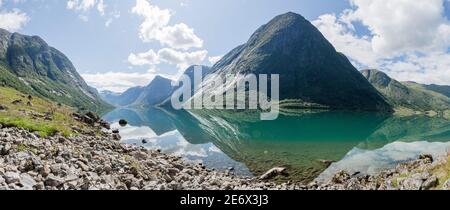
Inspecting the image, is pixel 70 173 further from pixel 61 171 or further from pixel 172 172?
pixel 172 172

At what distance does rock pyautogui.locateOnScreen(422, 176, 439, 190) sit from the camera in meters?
18.0

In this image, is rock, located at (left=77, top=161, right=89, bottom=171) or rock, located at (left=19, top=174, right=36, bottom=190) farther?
rock, located at (left=77, top=161, right=89, bottom=171)

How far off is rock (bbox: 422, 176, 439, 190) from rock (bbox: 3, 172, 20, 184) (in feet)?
63.6

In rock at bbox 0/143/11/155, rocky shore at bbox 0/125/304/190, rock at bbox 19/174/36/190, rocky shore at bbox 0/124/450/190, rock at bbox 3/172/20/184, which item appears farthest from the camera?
rock at bbox 0/143/11/155

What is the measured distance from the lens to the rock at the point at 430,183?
17953 millimetres

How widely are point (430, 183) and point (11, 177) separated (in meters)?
19.8

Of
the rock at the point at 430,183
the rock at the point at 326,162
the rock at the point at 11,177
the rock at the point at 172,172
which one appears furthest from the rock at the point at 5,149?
the rock at the point at 326,162

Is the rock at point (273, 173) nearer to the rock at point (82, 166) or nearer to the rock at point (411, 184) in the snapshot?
the rock at point (411, 184)

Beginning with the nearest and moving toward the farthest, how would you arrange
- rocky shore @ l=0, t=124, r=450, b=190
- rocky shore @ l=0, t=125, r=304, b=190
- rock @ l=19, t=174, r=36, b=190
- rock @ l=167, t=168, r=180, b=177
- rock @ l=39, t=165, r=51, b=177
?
rock @ l=19, t=174, r=36, b=190 → rocky shore @ l=0, t=125, r=304, b=190 → rocky shore @ l=0, t=124, r=450, b=190 → rock @ l=39, t=165, r=51, b=177 → rock @ l=167, t=168, r=180, b=177

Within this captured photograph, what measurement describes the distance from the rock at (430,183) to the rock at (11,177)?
19387 mm

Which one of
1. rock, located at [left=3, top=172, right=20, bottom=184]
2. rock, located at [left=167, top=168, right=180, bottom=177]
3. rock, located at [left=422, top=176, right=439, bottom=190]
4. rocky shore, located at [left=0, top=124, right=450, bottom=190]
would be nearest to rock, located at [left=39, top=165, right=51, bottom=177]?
rocky shore, located at [left=0, top=124, right=450, bottom=190]

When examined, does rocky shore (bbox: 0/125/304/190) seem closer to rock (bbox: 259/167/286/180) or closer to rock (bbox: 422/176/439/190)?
rock (bbox: 259/167/286/180)
